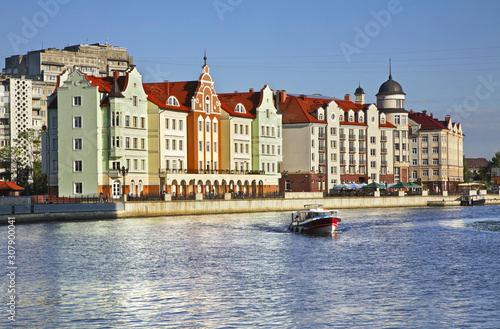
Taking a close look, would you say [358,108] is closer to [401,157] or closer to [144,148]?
[401,157]

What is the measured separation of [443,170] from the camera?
7485 inches

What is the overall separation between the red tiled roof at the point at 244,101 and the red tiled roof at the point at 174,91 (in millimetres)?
8399

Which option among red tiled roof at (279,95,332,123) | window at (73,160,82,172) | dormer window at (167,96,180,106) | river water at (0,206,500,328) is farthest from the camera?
red tiled roof at (279,95,332,123)

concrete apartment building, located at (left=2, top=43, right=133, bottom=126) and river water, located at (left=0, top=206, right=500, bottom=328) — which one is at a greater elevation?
concrete apartment building, located at (left=2, top=43, right=133, bottom=126)

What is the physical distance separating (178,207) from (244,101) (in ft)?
141

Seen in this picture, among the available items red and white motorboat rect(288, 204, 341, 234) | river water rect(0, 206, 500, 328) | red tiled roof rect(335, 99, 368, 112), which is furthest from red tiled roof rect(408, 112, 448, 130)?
red and white motorboat rect(288, 204, 341, 234)

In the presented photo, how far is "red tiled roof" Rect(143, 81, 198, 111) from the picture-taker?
119938mm

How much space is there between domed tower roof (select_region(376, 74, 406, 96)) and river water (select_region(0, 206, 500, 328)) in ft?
312

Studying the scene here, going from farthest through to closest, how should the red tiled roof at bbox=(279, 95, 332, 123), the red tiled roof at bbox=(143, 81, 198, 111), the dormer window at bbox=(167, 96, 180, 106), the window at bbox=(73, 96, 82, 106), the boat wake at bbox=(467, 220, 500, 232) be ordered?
the red tiled roof at bbox=(279, 95, 332, 123) < the red tiled roof at bbox=(143, 81, 198, 111) < the dormer window at bbox=(167, 96, 180, 106) < the window at bbox=(73, 96, 82, 106) < the boat wake at bbox=(467, 220, 500, 232)

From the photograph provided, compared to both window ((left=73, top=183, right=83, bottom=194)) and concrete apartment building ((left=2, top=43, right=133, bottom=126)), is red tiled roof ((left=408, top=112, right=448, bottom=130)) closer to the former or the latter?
concrete apartment building ((left=2, top=43, right=133, bottom=126))

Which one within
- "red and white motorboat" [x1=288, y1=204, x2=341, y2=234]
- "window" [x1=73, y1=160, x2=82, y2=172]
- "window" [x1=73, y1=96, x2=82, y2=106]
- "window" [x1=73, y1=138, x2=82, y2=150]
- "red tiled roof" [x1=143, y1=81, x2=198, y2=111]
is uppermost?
"red tiled roof" [x1=143, y1=81, x2=198, y2=111]

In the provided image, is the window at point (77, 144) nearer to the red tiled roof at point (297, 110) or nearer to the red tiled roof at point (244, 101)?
the red tiled roof at point (244, 101)

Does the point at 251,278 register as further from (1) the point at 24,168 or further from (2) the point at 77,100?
(1) the point at 24,168

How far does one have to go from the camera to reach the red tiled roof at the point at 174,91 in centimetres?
11994
